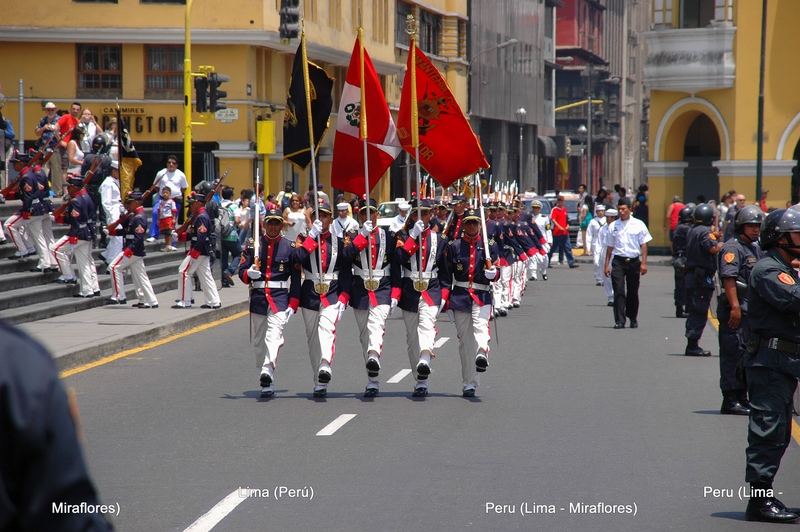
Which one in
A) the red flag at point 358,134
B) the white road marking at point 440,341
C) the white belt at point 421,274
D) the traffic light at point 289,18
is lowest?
the white road marking at point 440,341

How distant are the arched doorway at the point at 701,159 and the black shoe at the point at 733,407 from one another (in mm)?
29374

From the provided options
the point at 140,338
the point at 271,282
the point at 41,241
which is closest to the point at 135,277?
the point at 41,241

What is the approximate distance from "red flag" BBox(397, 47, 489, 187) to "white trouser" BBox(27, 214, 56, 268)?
905 centimetres

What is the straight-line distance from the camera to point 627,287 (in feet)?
62.6

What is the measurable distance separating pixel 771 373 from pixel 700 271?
783 centimetres

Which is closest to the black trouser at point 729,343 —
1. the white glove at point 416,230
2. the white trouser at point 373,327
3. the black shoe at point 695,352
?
the white glove at point 416,230

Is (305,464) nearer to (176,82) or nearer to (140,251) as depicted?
(140,251)

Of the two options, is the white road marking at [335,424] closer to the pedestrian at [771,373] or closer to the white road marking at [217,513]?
the white road marking at [217,513]

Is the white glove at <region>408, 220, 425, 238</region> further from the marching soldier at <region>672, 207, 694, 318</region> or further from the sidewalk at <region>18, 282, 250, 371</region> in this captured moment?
the marching soldier at <region>672, 207, 694, 318</region>

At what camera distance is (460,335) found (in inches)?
481

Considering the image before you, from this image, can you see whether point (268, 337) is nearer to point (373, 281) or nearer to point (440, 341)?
point (373, 281)

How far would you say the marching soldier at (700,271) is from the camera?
14.9 metres

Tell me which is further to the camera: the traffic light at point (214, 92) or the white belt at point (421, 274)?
the traffic light at point (214, 92)

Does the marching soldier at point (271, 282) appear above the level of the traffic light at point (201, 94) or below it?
below
